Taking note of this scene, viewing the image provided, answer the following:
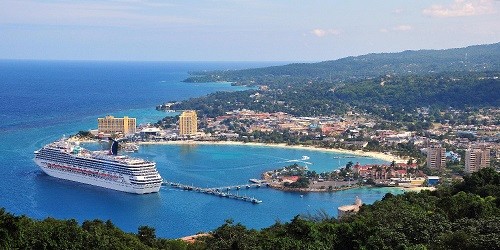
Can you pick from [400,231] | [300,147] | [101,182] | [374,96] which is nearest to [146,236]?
[400,231]

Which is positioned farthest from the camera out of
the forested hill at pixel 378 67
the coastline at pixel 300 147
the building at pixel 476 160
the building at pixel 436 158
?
the forested hill at pixel 378 67

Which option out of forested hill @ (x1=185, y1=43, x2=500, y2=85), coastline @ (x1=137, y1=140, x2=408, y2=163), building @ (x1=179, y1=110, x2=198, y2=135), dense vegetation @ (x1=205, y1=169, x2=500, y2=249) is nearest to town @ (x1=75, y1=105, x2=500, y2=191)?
building @ (x1=179, y1=110, x2=198, y2=135)

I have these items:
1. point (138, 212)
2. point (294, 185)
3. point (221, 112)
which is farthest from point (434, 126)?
point (138, 212)

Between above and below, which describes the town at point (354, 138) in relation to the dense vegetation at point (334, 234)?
below

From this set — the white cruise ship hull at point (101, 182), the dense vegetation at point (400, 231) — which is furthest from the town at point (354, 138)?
the dense vegetation at point (400, 231)

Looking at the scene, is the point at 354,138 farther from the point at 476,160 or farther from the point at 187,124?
the point at 476,160

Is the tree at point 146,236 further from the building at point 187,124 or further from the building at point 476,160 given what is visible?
the building at point 187,124

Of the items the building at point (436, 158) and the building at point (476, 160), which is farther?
the building at point (436, 158)
